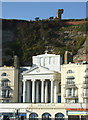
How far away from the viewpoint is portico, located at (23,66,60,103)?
186 ft

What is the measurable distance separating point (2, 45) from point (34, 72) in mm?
34300

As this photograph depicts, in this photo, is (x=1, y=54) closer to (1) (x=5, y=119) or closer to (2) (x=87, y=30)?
(2) (x=87, y=30)

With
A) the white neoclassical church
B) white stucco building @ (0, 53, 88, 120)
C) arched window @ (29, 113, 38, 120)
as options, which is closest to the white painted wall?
white stucco building @ (0, 53, 88, 120)

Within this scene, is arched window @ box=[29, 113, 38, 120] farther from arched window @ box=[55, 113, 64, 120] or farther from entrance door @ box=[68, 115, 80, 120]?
entrance door @ box=[68, 115, 80, 120]

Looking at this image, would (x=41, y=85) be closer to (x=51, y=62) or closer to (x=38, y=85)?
(x=38, y=85)

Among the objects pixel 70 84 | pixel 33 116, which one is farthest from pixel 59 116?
pixel 70 84

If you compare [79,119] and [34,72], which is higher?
[34,72]

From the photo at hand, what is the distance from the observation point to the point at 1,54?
82.9 meters

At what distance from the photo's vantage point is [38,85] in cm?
5891

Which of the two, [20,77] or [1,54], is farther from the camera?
[1,54]

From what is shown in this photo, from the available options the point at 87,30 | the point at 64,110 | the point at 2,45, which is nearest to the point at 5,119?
the point at 64,110

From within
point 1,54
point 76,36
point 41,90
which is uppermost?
point 76,36

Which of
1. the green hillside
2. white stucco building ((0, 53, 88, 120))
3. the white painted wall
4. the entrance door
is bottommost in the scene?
the entrance door

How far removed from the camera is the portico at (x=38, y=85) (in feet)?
186
